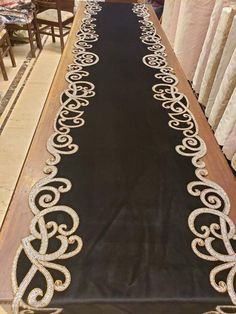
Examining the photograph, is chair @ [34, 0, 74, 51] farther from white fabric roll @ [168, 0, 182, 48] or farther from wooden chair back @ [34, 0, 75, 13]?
white fabric roll @ [168, 0, 182, 48]

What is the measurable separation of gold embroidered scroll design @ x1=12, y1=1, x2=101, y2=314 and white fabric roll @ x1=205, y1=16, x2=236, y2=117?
102 cm

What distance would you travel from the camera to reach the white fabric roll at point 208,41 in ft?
6.34

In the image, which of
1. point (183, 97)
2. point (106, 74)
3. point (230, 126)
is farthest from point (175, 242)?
point (230, 126)

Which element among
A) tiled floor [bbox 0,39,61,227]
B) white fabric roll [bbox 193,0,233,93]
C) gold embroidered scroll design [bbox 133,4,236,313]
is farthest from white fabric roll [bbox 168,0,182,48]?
gold embroidered scroll design [bbox 133,4,236,313]

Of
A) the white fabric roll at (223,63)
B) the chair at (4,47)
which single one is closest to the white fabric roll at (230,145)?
the white fabric roll at (223,63)

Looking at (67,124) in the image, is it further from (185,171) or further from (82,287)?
(82,287)

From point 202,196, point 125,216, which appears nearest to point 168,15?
point 202,196

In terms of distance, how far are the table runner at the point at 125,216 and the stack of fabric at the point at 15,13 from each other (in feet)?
6.84

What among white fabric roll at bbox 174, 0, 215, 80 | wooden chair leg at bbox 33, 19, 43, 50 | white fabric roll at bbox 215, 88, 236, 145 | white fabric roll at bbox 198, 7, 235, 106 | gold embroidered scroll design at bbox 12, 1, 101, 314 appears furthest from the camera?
wooden chair leg at bbox 33, 19, 43, 50

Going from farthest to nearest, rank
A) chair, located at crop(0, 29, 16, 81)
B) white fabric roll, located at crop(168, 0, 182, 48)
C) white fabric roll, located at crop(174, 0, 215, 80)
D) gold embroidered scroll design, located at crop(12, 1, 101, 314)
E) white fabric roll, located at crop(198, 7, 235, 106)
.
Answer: white fabric roll, located at crop(168, 0, 182, 48) → chair, located at crop(0, 29, 16, 81) → white fabric roll, located at crop(174, 0, 215, 80) → white fabric roll, located at crop(198, 7, 235, 106) → gold embroidered scroll design, located at crop(12, 1, 101, 314)

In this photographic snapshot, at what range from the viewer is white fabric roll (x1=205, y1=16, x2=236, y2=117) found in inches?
67.3

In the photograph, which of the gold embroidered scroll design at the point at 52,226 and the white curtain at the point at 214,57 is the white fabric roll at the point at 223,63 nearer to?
the white curtain at the point at 214,57

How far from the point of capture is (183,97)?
1339 mm

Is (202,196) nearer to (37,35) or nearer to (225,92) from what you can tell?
(225,92)
